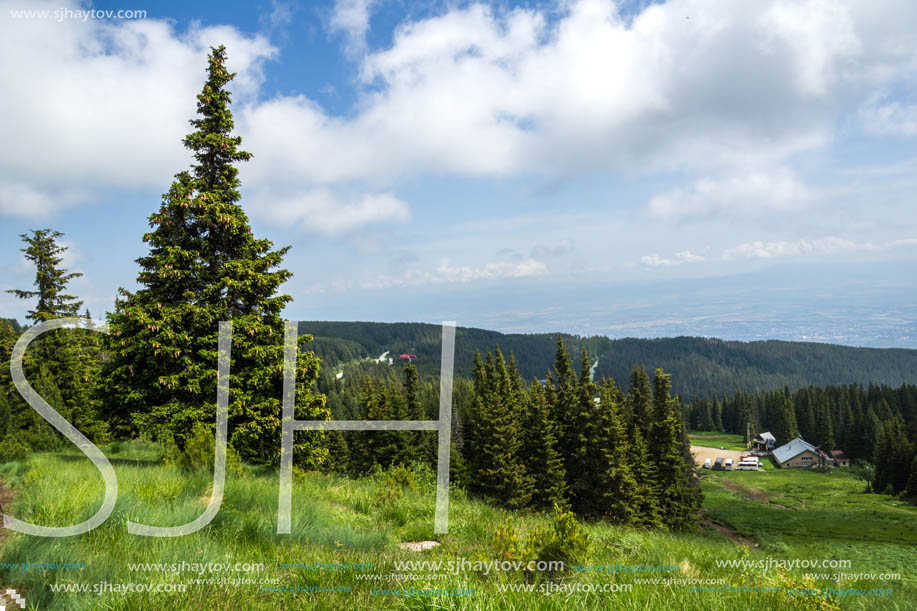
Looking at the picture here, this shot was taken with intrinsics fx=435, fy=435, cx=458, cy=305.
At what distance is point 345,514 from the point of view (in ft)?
27.1

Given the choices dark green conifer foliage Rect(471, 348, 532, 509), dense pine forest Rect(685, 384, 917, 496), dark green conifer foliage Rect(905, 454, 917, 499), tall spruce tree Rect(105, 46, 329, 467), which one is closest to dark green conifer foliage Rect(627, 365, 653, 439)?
dark green conifer foliage Rect(471, 348, 532, 509)

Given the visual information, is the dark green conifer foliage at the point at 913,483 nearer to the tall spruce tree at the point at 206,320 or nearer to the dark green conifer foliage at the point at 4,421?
the tall spruce tree at the point at 206,320

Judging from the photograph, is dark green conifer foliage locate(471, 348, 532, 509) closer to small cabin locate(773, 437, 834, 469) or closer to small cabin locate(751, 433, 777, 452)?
small cabin locate(773, 437, 834, 469)

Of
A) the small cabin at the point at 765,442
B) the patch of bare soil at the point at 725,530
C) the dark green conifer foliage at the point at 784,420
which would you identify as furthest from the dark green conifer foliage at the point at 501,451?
the small cabin at the point at 765,442

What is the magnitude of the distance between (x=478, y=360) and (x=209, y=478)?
3824 centimetres

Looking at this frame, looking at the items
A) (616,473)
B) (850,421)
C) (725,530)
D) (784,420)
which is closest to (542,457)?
(616,473)

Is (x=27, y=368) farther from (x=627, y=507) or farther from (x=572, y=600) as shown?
(x=627, y=507)

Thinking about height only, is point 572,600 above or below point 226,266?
below

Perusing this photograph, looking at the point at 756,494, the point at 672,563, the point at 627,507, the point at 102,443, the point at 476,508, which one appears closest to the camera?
the point at 672,563

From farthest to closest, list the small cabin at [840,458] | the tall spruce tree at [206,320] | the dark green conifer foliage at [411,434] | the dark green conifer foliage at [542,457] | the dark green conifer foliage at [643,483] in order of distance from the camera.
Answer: the small cabin at [840,458], the dark green conifer foliage at [411,434], the dark green conifer foliage at [542,457], the dark green conifer foliage at [643,483], the tall spruce tree at [206,320]

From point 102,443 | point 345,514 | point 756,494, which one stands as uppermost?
point 345,514

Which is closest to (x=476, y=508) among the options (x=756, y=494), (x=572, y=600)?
(x=572, y=600)

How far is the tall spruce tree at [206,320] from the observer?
13383 millimetres

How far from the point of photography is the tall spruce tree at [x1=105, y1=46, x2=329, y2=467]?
43.9 ft
